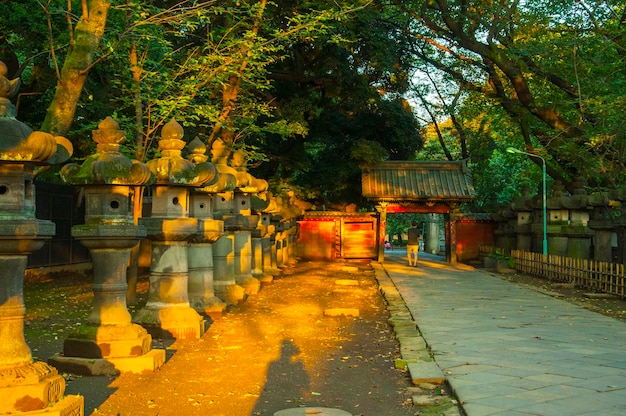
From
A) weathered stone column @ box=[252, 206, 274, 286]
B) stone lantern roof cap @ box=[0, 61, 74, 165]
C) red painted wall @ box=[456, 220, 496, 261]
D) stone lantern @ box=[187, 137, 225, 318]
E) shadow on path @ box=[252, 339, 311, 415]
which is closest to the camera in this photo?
stone lantern roof cap @ box=[0, 61, 74, 165]

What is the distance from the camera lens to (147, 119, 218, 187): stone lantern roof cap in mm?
9531

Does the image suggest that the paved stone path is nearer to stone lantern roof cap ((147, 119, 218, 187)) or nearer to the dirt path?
the dirt path

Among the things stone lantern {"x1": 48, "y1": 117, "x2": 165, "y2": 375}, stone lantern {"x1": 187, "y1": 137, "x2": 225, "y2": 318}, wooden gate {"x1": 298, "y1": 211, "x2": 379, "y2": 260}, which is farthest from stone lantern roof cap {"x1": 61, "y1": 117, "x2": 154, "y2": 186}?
wooden gate {"x1": 298, "y1": 211, "x2": 379, "y2": 260}

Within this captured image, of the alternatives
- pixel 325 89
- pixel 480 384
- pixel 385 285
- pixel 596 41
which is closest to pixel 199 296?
pixel 480 384

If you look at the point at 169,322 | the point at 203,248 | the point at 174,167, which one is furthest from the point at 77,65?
the point at 169,322

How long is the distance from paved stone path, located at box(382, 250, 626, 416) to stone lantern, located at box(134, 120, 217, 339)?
3.41 meters

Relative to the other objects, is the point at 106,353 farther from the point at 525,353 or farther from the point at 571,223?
the point at 571,223

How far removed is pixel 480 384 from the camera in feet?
22.0

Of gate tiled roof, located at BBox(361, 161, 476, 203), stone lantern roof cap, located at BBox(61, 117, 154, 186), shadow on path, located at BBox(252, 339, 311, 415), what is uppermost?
gate tiled roof, located at BBox(361, 161, 476, 203)

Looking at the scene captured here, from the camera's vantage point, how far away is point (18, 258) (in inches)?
199

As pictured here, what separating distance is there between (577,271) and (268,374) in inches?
532

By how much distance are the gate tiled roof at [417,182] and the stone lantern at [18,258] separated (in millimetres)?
25986

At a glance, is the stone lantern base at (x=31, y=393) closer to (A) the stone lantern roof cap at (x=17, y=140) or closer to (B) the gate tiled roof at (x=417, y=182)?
(A) the stone lantern roof cap at (x=17, y=140)

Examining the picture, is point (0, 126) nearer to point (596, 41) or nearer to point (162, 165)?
point (162, 165)
